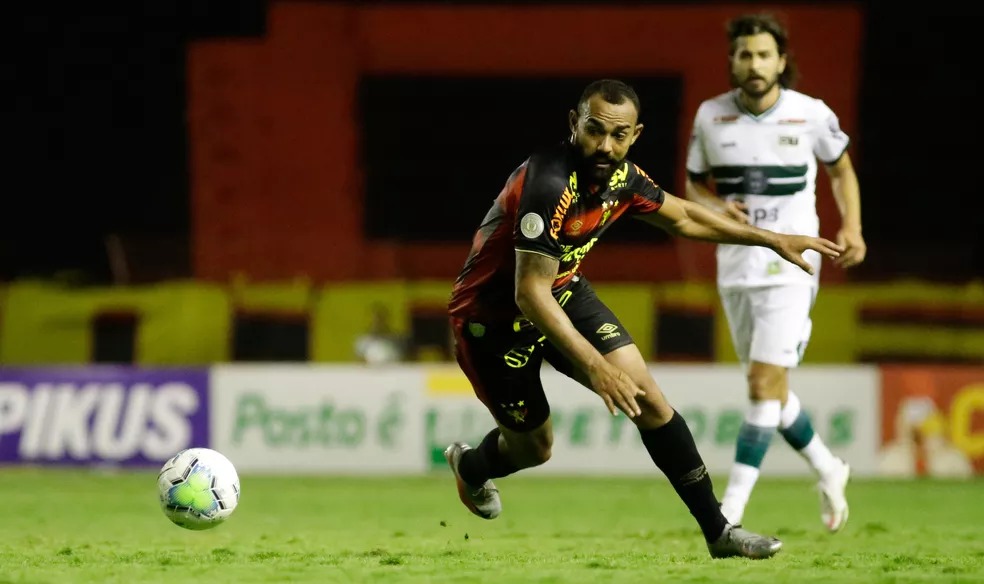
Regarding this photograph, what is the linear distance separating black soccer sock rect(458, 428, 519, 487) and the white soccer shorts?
1333mm

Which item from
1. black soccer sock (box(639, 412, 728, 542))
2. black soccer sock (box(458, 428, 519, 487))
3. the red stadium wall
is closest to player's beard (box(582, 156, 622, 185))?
black soccer sock (box(639, 412, 728, 542))

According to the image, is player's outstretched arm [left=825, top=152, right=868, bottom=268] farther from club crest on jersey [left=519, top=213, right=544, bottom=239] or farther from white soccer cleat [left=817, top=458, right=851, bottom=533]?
club crest on jersey [left=519, top=213, right=544, bottom=239]

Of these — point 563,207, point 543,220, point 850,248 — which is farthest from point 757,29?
point 543,220

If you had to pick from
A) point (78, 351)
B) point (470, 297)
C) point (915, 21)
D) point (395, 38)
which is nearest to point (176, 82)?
point (395, 38)

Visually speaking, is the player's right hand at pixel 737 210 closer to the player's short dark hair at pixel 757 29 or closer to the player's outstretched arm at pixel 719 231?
the player's short dark hair at pixel 757 29

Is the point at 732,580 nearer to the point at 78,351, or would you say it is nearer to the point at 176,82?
the point at 78,351

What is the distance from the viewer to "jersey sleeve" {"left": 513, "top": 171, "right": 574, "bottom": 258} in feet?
18.6

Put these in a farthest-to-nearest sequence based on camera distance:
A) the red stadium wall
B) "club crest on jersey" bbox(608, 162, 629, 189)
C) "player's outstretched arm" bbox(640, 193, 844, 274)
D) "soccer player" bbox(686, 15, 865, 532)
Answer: the red stadium wall < "soccer player" bbox(686, 15, 865, 532) < "player's outstretched arm" bbox(640, 193, 844, 274) < "club crest on jersey" bbox(608, 162, 629, 189)

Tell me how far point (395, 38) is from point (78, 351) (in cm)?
537

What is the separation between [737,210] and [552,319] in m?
1.83

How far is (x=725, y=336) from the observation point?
15.1 m

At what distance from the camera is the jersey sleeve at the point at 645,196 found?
604 centimetres

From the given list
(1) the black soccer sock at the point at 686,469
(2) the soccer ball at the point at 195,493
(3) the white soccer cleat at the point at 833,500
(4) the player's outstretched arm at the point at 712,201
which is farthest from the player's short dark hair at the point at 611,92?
(3) the white soccer cleat at the point at 833,500

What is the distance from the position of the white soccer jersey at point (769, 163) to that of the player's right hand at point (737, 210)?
33 mm
